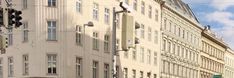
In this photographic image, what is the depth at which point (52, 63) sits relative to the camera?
155 ft

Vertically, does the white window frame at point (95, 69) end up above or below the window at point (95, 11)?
below

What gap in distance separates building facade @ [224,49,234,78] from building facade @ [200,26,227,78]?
8.72 meters

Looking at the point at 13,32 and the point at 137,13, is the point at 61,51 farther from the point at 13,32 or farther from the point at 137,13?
the point at 137,13

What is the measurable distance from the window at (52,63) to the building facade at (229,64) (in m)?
76.0

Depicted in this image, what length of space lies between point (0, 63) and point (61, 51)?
6.21 m

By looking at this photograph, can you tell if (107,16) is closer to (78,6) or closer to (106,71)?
(106,71)

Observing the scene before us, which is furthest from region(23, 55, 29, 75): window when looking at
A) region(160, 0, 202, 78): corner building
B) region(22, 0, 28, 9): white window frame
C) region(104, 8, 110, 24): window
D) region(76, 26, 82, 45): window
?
region(160, 0, 202, 78): corner building

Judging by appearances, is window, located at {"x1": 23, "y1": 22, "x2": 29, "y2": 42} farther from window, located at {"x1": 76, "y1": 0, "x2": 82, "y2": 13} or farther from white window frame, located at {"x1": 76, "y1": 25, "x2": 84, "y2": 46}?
window, located at {"x1": 76, "y1": 0, "x2": 82, "y2": 13}

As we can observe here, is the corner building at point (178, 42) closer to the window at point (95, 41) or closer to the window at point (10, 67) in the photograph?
the window at point (95, 41)

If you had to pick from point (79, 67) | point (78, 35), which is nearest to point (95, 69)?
point (79, 67)

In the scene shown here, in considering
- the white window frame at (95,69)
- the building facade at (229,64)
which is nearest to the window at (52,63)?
the white window frame at (95,69)

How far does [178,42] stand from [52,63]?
33202mm

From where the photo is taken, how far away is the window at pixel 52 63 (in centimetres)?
4703

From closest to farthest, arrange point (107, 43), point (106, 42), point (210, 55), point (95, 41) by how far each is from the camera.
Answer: point (95, 41), point (106, 42), point (107, 43), point (210, 55)
